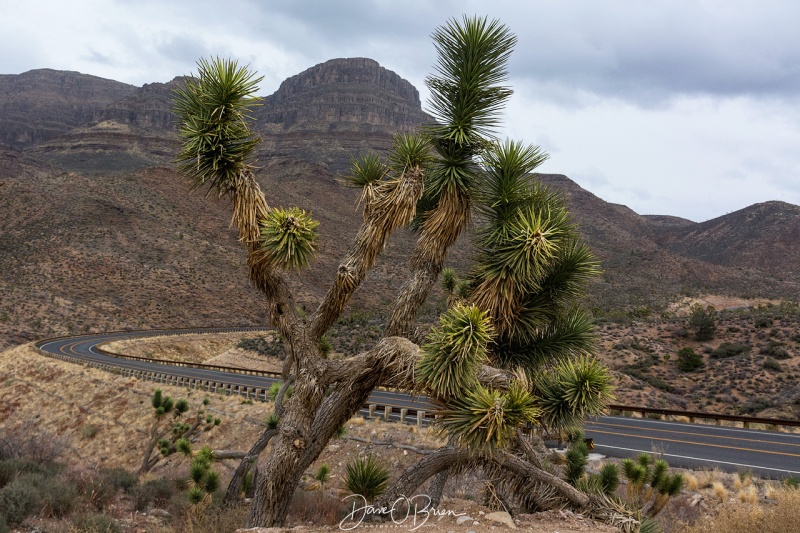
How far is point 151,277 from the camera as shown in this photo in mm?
62375

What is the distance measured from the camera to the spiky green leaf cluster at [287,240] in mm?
6277

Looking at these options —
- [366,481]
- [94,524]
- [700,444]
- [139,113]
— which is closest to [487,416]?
[366,481]

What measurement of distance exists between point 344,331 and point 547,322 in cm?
3871

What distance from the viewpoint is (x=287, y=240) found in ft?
20.7

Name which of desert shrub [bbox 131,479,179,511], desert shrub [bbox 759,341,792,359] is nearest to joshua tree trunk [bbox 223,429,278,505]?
desert shrub [bbox 131,479,179,511]

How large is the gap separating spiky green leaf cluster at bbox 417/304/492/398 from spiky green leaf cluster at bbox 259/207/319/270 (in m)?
1.78

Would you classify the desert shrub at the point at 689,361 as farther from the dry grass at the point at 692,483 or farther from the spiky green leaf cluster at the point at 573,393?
the spiky green leaf cluster at the point at 573,393

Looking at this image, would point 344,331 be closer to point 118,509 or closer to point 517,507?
point 118,509

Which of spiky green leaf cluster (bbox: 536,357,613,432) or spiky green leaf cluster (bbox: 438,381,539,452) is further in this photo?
spiky green leaf cluster (bbox: 536,357,613,432)

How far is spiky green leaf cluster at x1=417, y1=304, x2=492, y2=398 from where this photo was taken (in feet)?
18.2

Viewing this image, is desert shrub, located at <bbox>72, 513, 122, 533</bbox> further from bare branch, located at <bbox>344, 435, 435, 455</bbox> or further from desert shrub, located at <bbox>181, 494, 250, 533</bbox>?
bare branch, located at <bbox>344, 435, 435, 455</bbox>

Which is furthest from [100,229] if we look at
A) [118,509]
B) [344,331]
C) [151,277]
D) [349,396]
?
[349,396]

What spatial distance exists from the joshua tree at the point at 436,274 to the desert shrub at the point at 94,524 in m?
2.18

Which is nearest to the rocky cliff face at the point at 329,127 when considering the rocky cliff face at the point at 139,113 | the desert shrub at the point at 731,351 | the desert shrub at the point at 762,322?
the rocky cliff face at the point at 139,113
